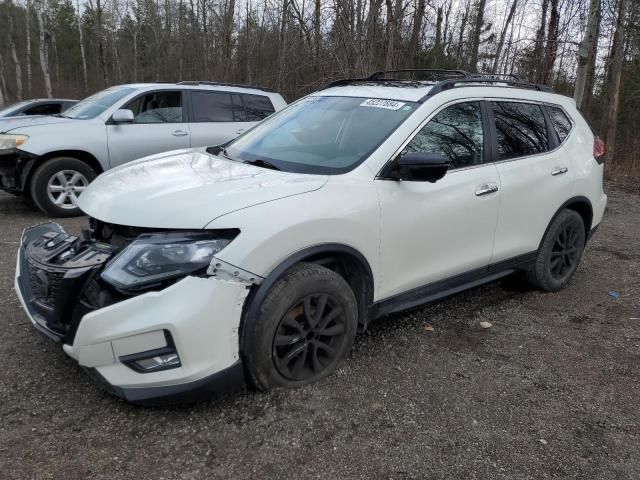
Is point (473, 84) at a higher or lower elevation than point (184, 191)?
higher

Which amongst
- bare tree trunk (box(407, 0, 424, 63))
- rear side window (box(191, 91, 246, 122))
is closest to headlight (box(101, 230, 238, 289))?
rear side window (box(191, 91, 246, 122))

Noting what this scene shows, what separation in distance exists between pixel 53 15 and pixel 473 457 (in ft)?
172

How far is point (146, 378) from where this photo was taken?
2436 millimetres

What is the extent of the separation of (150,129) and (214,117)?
976mm

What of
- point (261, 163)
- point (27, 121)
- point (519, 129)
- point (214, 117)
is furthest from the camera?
point (214, 117)

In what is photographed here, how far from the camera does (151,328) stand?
2357 mm

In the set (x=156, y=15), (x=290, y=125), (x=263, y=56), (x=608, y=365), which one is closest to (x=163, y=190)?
(x=290, y=125)

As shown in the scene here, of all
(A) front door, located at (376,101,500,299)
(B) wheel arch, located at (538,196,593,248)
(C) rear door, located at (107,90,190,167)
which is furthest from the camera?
(C) rear door, located at (107,90,190,167)

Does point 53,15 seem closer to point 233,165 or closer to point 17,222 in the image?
point 17,222

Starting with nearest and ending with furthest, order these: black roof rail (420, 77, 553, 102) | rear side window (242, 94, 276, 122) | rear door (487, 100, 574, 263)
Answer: black roof rail (420, 77, 553, 102) → rear door (487, 100, 574, 263) → rear side window (242, 94, 276, 122)

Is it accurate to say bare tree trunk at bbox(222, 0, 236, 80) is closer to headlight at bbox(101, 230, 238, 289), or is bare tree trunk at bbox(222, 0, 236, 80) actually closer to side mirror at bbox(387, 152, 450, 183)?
side mirror at bbox(387, 152, 450, 183)

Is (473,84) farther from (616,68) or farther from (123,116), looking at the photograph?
(616,68)

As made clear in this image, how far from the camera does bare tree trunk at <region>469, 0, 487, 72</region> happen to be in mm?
19141

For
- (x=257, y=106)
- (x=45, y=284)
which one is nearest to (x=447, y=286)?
(x=45, y=284)
